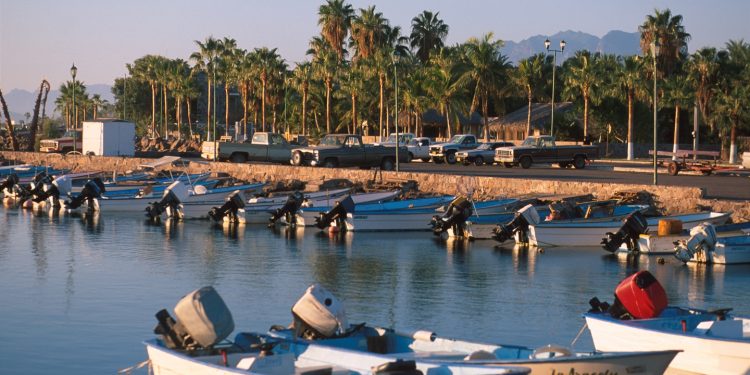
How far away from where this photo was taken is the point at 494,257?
3309cm

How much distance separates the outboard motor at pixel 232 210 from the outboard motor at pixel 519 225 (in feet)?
39.0

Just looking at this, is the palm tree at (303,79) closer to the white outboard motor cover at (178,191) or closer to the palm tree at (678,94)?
the palm tree at (678,94)

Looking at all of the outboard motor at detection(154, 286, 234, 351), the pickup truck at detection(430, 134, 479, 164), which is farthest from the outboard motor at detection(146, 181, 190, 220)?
the outboard motor at detection(154, 286, 234, 351)

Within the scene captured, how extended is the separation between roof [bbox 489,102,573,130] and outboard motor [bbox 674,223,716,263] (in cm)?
5414

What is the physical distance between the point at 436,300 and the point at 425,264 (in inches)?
253

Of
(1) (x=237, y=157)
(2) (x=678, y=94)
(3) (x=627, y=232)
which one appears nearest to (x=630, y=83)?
(2) (x=678, y=94)

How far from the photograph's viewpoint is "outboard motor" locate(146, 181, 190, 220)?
44.4 meters

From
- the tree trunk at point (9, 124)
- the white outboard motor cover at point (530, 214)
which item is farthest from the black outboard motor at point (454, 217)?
the tree trunk at point (9, 124)

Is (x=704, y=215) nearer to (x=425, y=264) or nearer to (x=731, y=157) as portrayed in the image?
(x=425, y=264)

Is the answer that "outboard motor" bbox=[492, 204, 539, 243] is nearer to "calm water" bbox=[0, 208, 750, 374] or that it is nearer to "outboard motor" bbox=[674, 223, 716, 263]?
"calm water" bbox=[0, 208, 750, 374]

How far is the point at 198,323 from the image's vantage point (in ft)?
48.9

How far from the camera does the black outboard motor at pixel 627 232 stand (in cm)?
3228

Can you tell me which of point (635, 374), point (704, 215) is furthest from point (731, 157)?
point (635, 374)

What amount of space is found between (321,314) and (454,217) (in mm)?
21273
